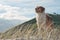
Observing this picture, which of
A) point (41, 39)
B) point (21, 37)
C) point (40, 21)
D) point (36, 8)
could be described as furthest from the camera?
point (40, 21)

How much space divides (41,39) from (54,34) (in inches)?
26.3

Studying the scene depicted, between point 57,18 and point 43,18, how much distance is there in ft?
8.78

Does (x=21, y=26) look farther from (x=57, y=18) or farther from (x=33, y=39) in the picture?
(x=33, y=39)

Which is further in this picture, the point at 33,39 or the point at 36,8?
the point at 36,8

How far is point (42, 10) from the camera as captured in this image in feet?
35.7

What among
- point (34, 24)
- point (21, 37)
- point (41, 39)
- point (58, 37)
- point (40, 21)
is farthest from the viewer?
point (34, 24)

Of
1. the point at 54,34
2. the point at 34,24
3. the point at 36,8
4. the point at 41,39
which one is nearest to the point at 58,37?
the point at 54,34

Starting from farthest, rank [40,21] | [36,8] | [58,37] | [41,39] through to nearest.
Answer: [40,21]
[36,8]
[41,39]
[58,37]

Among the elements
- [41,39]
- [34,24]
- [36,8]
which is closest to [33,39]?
[41,39]

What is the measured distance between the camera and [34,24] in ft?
43.3

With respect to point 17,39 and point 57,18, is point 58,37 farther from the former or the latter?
point 57,18

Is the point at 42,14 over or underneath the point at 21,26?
over

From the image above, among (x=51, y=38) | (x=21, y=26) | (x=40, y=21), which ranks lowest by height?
(x=21, y=26)

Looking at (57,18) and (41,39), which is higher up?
(41,39)
